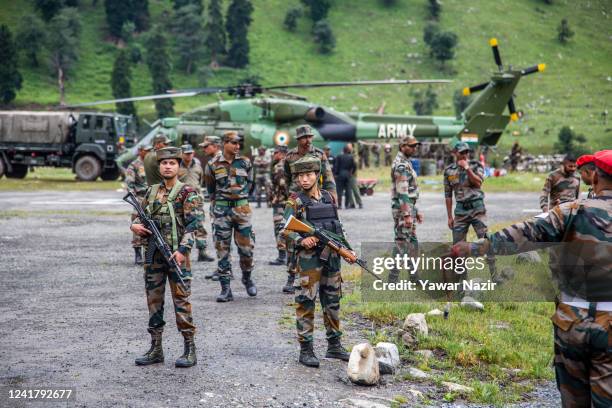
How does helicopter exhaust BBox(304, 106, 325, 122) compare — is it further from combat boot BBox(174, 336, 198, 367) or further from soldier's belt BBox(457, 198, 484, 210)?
combat boot BBox(174, 336, 198, 367)

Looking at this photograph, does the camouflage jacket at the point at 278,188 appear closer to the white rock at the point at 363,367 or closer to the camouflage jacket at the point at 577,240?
the white rock at the point at 363,367

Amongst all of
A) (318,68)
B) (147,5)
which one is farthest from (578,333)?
(147,5)

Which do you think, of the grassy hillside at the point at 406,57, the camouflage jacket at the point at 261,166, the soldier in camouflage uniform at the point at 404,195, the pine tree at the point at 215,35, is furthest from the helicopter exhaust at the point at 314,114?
the pine tree at the point at 215,35

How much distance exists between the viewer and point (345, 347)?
6.53 m

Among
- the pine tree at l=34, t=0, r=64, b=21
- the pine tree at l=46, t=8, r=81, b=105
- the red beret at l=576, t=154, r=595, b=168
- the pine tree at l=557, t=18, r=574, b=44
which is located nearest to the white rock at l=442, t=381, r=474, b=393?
the red beret at l=576, t=154, r=595, b=168

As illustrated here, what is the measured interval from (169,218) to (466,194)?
458cm

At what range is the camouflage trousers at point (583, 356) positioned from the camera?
3551 mm

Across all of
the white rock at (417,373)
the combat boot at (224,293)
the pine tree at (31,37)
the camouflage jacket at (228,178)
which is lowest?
the white rock at (417,373)

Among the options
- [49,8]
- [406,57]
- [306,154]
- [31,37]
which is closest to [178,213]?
[306,154]

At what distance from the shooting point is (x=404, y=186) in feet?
30.2

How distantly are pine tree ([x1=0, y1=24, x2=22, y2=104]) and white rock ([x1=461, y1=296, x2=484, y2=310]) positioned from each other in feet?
210

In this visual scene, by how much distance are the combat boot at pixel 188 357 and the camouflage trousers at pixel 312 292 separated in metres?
0.91

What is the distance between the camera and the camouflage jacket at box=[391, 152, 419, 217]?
30.1 ft

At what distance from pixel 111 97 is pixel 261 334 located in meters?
62.9
